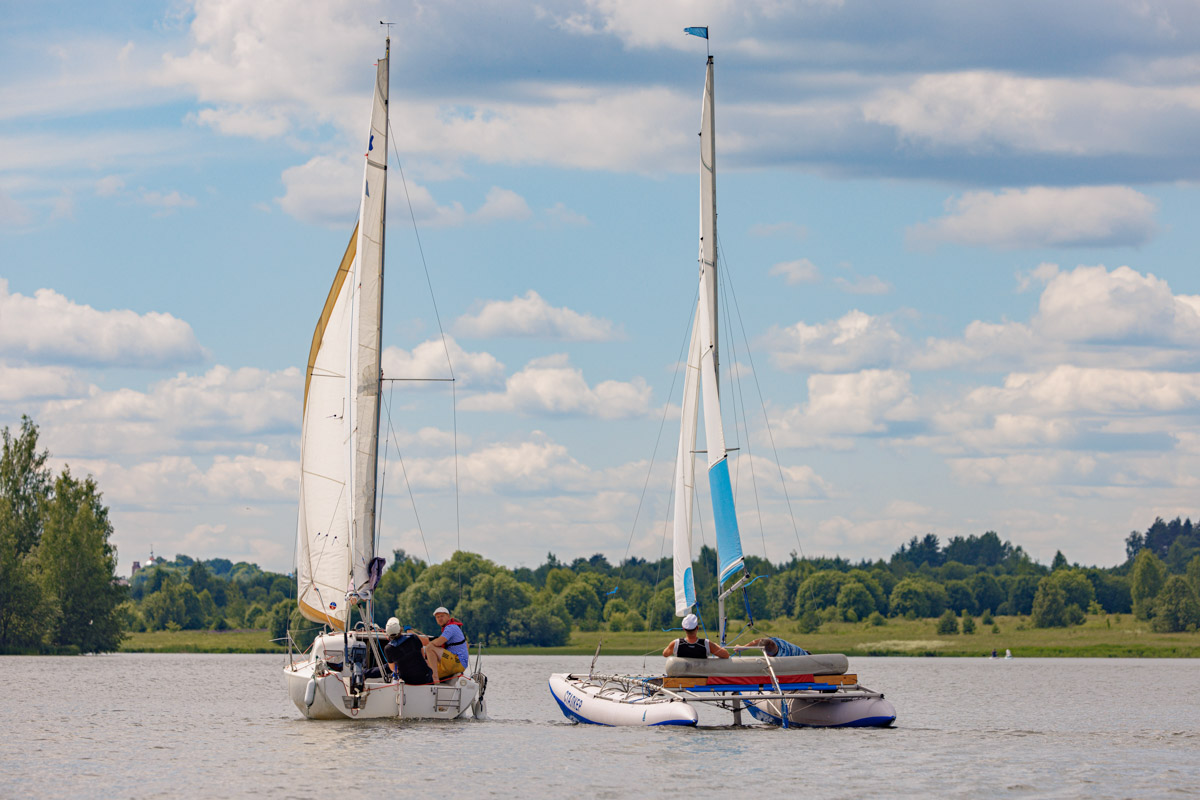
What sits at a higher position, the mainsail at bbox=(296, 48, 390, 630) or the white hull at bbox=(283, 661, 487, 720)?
the mainsail at bbox=(296, 48, 390, 630)

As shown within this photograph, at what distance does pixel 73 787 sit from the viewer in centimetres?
2895

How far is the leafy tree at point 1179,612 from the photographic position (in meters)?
162

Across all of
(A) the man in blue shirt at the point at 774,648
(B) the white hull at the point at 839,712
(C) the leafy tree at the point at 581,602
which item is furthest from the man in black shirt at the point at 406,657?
(C) the leafy tree at the point at 581,602

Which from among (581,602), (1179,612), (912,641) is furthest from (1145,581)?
(581,602)

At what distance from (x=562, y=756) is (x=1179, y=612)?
143368 mm

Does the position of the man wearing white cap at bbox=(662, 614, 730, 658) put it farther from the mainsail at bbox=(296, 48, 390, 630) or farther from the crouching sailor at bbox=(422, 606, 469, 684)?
the mainsail at bbox=(296, 48, 390, 630)

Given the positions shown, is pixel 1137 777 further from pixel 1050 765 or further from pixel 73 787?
pixel 73 787

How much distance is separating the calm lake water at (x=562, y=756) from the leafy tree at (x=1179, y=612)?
11467cm

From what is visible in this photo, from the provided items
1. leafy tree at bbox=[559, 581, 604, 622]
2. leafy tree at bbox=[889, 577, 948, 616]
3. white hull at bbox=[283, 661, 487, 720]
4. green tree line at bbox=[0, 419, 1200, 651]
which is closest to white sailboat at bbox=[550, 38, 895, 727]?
white hull at bbox=[283, 661, 487, 720]

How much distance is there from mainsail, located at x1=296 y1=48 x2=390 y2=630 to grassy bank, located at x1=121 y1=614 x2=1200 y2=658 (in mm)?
97585

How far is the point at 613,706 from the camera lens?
3684 centimetres

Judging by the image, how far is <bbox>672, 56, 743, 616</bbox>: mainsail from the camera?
3956 cm

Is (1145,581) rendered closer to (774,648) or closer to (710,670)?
(774,648)

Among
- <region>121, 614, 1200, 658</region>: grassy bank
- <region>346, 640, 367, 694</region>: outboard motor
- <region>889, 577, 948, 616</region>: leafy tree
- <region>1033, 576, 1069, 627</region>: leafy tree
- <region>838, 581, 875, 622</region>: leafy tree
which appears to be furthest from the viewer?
<region>889, 577, 948, 616</region>: leafy tree
